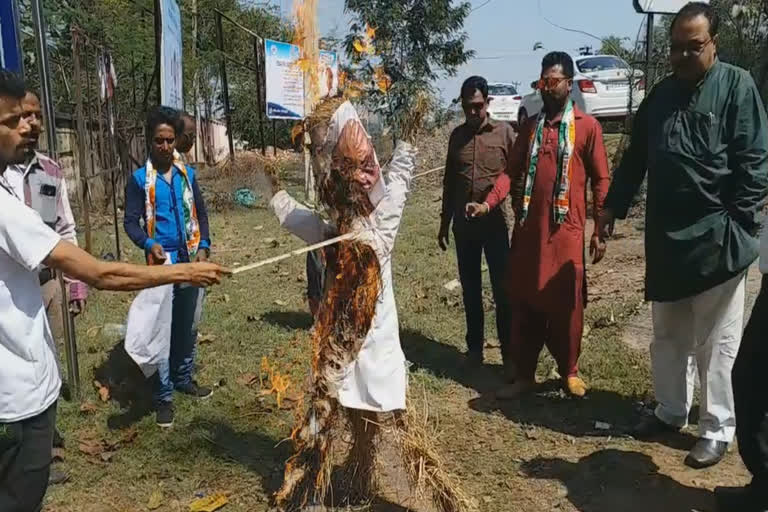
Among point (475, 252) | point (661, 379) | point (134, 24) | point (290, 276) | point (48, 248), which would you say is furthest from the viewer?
point (134, 24)

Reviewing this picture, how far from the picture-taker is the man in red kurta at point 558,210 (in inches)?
162

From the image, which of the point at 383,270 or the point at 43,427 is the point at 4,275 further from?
the point at 383,270

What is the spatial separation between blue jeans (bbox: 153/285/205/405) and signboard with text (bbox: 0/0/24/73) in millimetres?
1556

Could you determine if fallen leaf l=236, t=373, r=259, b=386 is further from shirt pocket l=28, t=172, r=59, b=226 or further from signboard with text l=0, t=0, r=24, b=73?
signboard with text l=0, t=0, r=24, b=73

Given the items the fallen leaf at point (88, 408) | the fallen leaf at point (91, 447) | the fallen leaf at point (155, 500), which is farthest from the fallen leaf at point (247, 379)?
the fallen leaf at point (155, 500)

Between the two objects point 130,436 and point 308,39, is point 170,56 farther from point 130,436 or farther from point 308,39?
point 130,436

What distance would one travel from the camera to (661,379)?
12.6 ft

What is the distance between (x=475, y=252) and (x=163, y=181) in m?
2.24

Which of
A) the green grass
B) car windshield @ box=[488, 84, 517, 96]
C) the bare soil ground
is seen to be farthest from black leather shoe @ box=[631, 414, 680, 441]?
car windshield @ box=[488, 84, 517, 96]

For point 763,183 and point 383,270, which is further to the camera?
point 763,183

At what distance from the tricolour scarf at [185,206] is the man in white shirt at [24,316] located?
180cm

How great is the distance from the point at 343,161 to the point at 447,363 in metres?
2.70

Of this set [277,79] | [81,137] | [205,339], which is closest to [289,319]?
[205,339]

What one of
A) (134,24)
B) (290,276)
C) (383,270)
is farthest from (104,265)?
(134,24)
